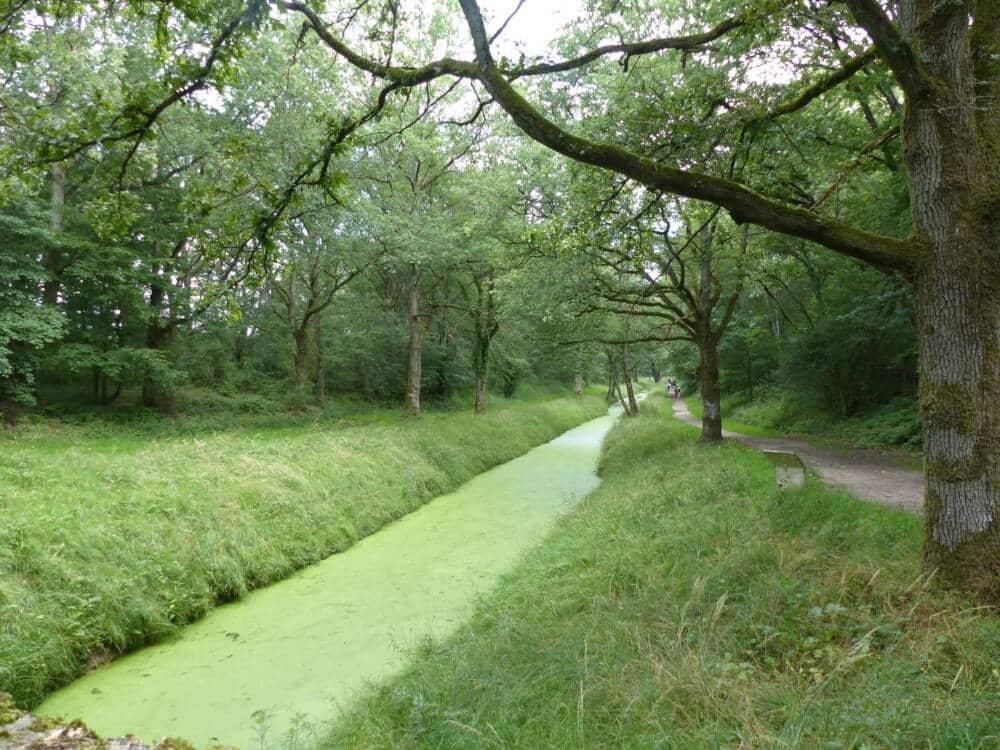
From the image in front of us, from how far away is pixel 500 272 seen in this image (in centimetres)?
1808

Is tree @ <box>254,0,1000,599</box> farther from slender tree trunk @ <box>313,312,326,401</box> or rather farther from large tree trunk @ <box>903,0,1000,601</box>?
slender tree trunk @ <box>313,312,326,401</box>

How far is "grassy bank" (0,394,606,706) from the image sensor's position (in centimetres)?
469

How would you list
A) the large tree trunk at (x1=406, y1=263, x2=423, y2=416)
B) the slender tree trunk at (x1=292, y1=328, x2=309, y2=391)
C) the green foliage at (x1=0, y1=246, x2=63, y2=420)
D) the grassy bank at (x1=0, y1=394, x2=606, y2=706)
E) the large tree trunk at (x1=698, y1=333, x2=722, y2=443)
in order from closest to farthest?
the grassy bank at (x1=0, y1=394, x2=606, y2=706) → the green foliage at (x1=0, y1=246, x2=63, y2=420) → the large tree trunk at (x1=698, y1=333, x2=722, y2=443) → the large tree trunk at (x1=406, y1=263, x2=423, y2=416) → the slender tree trunk at (x1=292, y1=328, x2=309, y2=391)

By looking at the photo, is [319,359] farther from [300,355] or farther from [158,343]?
[158,343]

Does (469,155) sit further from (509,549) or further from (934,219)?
(934,219)

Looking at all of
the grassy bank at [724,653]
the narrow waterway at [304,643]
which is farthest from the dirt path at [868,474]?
the narrow waterway at [304,643]

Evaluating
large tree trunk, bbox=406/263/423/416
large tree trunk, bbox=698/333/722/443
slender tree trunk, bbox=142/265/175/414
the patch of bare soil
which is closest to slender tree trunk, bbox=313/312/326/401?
large tree trunk, bbox=406/263/423/416

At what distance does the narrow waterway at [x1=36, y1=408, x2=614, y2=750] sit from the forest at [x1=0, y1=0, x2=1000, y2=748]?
381 mm

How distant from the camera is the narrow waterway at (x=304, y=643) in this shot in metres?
4.07

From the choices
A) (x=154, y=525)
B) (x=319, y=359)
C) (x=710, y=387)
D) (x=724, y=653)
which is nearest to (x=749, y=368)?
(x=710, y=387)

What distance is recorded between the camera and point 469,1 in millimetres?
3365

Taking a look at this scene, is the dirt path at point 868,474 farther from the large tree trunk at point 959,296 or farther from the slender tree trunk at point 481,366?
the slender tree trunk at point 481,366

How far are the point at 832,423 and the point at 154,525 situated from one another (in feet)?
57.3

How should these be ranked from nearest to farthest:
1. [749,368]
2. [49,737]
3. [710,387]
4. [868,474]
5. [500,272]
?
[49,737] → [868,474] → [710,387] → [500,272] → [749,368]
